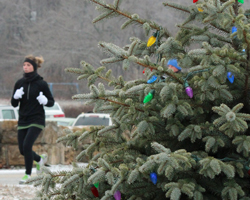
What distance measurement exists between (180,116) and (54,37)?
29.7 meters

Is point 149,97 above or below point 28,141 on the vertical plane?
above

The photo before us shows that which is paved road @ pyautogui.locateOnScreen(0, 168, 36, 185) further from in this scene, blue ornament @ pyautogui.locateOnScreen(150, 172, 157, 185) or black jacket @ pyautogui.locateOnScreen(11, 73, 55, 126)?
blue ornament @ pyautogui.locateOnScreen(150, 172, 157, 185)

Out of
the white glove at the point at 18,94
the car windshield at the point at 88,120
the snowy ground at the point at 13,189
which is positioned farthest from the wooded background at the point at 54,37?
the white glove at the point at 18,94

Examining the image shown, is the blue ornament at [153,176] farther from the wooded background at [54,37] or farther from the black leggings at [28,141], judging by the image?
the wooded background at [54,37]

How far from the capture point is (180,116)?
2.65 metres

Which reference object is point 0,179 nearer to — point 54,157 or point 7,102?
point 54,157

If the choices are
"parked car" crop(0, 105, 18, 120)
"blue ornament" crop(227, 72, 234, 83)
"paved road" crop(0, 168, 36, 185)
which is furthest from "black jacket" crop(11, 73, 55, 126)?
"parked car" crop(0, 105, 18, 120)

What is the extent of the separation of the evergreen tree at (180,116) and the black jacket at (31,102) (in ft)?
10.2

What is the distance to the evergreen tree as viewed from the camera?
7.41ft

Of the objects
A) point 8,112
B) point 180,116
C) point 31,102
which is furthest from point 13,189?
point 8,112

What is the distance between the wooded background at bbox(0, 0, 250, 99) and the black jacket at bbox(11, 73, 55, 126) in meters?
23.5

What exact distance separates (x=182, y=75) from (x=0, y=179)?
4.88m

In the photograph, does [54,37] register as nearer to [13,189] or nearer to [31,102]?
[31,102]

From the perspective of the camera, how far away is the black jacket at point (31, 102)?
6.01 m
